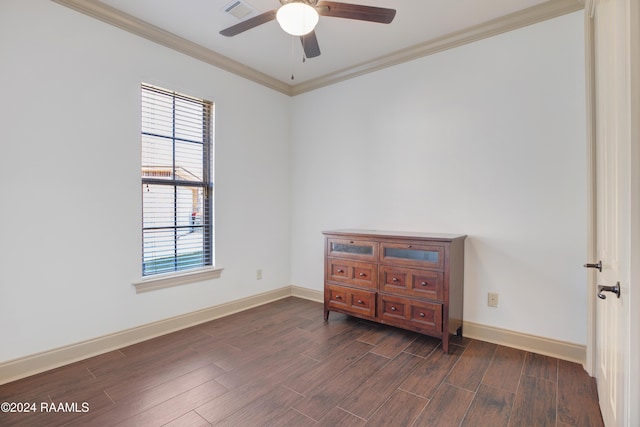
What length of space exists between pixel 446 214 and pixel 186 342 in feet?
8.52

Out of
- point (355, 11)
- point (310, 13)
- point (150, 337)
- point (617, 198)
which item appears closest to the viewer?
point (617, 198)

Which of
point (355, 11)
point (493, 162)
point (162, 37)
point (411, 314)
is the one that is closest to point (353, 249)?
point (411, 314)

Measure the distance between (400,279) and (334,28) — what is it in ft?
7.45

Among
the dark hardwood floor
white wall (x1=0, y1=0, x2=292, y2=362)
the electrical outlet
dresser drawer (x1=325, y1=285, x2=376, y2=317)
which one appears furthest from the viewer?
dresser drawer (x1=325, y1=285, x2=376, y2=317)

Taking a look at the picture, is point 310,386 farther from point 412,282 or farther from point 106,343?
point 106,343

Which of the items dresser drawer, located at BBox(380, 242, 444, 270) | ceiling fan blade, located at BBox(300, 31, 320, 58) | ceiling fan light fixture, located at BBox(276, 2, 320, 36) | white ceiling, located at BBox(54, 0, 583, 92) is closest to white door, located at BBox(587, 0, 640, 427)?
white ceiling, located at BBox(54, 0, 583, 92)

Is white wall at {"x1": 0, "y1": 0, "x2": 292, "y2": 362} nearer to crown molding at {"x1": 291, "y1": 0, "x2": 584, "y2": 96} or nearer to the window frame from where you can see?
the window frame

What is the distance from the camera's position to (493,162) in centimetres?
267

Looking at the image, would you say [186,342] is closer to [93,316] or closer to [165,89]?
[93,316]

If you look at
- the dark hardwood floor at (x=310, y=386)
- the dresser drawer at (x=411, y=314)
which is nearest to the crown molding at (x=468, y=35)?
the dresser drawer at (x=411, y=314)

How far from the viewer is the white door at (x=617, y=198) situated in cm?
105

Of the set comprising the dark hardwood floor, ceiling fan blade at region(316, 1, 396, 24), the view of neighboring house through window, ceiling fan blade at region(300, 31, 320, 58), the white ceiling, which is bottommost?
the dark hardwood floor

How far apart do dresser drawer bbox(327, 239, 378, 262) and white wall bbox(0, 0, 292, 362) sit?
138 centimetres

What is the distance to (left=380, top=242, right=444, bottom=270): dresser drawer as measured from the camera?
2520mm
